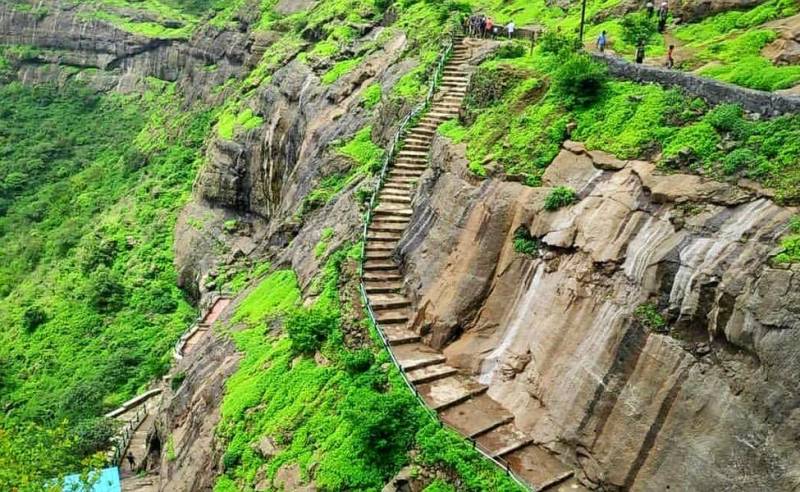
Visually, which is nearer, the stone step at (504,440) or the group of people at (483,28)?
the stone step at (504,440)

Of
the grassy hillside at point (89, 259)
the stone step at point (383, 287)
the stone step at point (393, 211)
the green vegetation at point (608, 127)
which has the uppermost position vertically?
the green vegetation at point (608, 127)

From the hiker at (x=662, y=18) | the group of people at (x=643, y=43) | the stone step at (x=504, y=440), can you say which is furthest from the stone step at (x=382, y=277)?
the hiker at (x=662, y=18)

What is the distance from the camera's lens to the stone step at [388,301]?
2036cm

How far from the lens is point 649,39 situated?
956 inches

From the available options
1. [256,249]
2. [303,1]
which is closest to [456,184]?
[256,249]

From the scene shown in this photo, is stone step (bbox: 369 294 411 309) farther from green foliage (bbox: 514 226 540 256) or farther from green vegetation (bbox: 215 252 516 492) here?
green foliage (bbox: 514 226 540 256)

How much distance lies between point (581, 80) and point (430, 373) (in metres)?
9.46

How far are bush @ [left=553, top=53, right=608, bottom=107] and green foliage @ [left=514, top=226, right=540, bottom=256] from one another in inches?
170

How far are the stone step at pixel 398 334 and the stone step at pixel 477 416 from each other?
10.3 feet

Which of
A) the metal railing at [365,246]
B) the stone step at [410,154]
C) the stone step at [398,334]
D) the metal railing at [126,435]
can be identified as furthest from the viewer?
the metal railing at [126,435]

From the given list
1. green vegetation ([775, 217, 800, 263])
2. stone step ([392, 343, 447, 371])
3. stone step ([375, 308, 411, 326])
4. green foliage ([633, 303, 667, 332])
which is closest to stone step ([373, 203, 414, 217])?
stone step ([375, 308, 411, 326])

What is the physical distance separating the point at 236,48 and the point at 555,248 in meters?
56.9

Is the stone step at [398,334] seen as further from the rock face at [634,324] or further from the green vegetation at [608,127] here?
the green vegetation at [608,127]

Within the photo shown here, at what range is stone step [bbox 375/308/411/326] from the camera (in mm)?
19734
